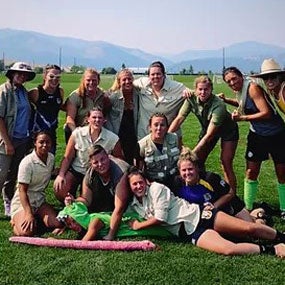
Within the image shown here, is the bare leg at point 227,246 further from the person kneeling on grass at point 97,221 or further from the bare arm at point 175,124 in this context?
the bare arm at point 175,124

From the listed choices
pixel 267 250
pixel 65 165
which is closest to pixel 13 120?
pixel 65 165

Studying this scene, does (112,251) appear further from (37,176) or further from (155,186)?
(37,176)

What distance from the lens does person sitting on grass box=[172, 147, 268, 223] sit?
234 inches

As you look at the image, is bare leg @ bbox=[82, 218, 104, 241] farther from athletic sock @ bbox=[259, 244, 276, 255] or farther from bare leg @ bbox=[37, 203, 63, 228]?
athletic sock @ bbox=[259, 244, 276, 255]

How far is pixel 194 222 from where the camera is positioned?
5828 mm

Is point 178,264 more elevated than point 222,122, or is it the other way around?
point 222,122

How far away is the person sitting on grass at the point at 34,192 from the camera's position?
630 cm

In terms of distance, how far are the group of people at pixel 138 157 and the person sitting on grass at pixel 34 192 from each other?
13mm

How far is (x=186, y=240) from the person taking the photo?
6.05 meters

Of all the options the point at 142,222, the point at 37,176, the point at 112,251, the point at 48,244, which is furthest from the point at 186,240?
the point at 37,176

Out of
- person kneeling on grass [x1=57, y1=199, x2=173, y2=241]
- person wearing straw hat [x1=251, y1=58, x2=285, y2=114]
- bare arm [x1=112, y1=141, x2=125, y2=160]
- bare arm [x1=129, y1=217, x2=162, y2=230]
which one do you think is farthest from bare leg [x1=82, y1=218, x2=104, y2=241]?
person wearing straw hat [x1=251, y1=58, x2=285, y2=114]

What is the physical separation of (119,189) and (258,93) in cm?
226

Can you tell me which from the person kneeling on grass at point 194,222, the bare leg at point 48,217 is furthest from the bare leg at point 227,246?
the bare leg at point 48,217

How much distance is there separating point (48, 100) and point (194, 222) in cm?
277
